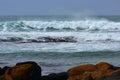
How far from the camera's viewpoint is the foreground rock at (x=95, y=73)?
12466 millimetres

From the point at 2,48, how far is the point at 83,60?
28.9ft

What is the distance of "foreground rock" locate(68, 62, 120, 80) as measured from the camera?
12466 millimetres

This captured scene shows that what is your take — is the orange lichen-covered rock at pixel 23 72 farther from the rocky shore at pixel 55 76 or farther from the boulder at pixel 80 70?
the boulder at pixel 80 70

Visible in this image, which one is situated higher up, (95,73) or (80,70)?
(95,73)

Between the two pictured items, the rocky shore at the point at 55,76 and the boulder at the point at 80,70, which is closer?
the rocky shore at the point at 55,76

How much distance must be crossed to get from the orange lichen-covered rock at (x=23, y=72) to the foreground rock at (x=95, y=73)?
1.19 metres

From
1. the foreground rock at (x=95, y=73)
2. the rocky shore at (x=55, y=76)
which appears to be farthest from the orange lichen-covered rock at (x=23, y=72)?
the foreground rock at (x=95, y=73)

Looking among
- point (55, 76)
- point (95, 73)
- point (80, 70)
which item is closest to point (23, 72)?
point (55, 76)

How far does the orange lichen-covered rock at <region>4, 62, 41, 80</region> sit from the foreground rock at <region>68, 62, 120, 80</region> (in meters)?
1.19

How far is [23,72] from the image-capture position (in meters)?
13.9

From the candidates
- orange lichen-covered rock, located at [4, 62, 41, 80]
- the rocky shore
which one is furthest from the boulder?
orange lichen-covered rock, located at [4, 62, 41, 80]

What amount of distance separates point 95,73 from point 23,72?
8.21 feet

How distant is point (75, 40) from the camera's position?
37188 mm

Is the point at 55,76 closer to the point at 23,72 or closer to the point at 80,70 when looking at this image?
the point at 80,70
